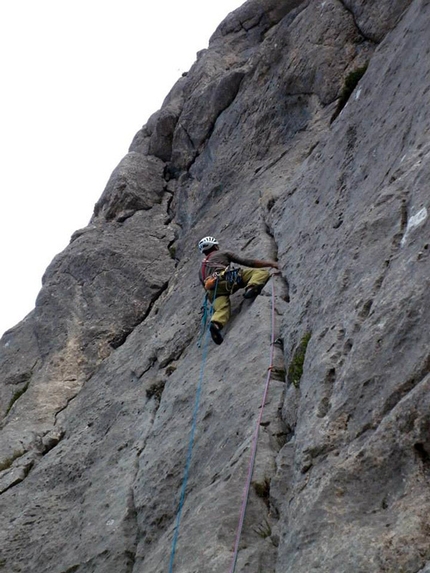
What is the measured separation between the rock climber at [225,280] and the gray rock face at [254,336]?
285mm

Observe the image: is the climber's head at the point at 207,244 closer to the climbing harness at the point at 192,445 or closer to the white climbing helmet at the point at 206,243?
the white climbing helmet at the point at 206,243

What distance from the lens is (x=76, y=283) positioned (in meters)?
17.8

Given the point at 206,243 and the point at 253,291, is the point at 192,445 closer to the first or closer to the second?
the point at 253,291

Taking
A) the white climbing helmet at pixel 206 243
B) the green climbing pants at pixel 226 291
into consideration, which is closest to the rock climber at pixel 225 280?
the green climbing pants at pixel 226 291

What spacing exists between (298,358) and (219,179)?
9.72 m

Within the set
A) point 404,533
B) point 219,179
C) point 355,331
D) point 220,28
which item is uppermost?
point 220,28

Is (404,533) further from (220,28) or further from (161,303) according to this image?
(220,28)

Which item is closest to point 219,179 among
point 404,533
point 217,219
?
point 217,219

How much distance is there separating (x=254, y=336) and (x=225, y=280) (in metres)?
2.22

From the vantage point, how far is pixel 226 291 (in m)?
12.6

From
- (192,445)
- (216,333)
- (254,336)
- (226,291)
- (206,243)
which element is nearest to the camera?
(192,445)

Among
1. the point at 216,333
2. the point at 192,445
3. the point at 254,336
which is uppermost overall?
the point at 216,333

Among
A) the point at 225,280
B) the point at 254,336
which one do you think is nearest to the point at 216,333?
the point at 254,336

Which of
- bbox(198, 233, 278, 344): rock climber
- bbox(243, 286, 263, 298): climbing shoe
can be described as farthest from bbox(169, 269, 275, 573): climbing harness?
bbox(243, 286, 263, 298): climbing shoe
